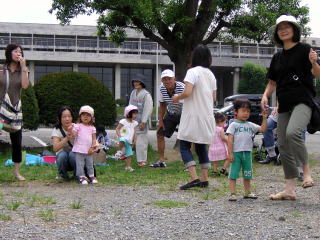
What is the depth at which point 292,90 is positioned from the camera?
480 centimetres

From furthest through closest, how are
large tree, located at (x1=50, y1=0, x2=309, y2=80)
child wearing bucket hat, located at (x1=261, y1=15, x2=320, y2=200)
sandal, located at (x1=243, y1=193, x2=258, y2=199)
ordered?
large tree, located at (x1=50, y1=0, x2=309, y2=80) → sandal, located at (x1=243, y1=193, x2=258, y2=199) → child wearing bucket hat, located at (x1=261, y1=15, x2=320, y2=200)

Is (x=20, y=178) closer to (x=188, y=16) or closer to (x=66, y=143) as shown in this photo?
(x=66, y=143)

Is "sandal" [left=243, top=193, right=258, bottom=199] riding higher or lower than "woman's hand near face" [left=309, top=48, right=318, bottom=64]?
lower

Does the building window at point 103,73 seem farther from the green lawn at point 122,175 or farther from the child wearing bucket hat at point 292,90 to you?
the child wearing bucket hat at point 292,90

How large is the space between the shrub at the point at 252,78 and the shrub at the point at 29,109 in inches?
1660

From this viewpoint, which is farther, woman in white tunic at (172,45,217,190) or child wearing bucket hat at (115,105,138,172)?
child wearing bucket hat at (115,105,138,172)

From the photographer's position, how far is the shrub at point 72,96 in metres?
10.8

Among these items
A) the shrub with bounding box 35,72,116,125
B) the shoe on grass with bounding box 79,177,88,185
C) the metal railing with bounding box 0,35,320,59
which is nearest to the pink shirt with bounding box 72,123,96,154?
the shoe on grass with bounding box 79,177,88,185

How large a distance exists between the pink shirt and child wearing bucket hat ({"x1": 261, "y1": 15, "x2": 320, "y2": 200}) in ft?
8.58

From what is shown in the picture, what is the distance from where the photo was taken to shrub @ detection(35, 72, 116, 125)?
10812 mm

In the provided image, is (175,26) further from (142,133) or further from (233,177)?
(233,177)

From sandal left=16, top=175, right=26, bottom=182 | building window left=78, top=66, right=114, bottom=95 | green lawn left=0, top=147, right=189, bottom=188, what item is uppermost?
building window left=78, top=66, right=114, bottom=95

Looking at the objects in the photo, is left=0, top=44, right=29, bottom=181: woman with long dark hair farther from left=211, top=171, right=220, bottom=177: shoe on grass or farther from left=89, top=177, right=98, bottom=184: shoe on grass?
left=211, top=171, right=220, bottom=177: shoe on grass

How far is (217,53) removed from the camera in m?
53.6
